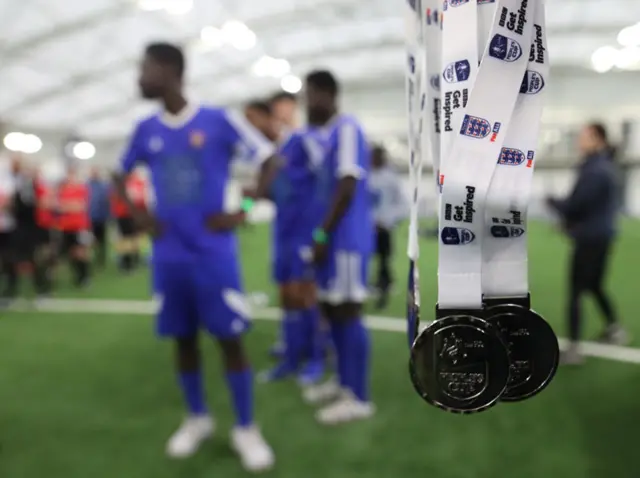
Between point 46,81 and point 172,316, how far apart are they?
23.1m

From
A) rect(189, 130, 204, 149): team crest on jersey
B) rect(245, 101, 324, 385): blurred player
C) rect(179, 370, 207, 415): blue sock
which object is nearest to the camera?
rect(189, 130, 204, 149): team crest on jersey

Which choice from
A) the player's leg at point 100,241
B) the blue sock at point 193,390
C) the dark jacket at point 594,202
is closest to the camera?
the blue sock at point 193,390

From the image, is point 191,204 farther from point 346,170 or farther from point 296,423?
point 296,423

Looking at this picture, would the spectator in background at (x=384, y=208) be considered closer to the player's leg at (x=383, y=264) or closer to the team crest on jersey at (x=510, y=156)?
the player's leg at (x=383, y=264)

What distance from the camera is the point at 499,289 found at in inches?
33.0

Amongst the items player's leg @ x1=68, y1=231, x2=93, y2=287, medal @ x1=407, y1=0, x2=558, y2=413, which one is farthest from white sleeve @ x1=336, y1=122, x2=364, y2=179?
player's leg @ x1=68, y1=231, x2=93, y2=287

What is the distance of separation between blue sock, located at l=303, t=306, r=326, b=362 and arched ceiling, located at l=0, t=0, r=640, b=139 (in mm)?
10290

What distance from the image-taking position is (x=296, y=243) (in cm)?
357

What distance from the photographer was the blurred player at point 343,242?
2752mm

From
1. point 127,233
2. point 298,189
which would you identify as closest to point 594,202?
point 298,189

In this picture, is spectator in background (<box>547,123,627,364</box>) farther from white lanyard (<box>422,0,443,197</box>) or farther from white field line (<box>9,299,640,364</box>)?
white lanyard (<box>422,0,443,197</box>)

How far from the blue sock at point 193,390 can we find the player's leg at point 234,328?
0.23m

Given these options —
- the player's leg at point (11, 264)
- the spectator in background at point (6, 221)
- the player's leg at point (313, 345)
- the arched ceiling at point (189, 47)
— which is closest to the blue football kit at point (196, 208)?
the player's leg at point (313, 345)

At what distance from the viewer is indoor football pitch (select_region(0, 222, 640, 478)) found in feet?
8.46
